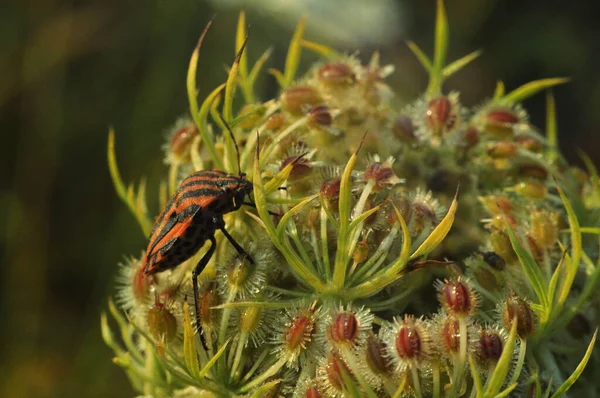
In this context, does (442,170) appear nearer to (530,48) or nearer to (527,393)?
(527,393)

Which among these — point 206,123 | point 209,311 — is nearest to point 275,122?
point 206,123

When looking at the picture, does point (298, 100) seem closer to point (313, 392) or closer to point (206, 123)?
point (206, 123)

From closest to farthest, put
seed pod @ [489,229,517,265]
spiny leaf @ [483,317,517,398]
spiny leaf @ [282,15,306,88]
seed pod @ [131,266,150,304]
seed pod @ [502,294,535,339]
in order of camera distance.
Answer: spiny leaf @ [483,317,517,398]
seed pod @ [502,294,535,339]
seed pod @ [489,229,517,265]
seed pod @ [131,266,150,304]
spiny leaf @ [282,15,306,88]

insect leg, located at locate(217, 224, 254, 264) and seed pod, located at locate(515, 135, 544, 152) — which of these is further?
seed pod, located at locate(515, 135, 544, 152)

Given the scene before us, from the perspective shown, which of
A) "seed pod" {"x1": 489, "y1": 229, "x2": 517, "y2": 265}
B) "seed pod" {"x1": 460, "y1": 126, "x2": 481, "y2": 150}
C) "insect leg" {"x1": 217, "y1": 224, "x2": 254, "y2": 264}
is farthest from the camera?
"seed pod" {"x1": 460, "y1": 126, "x2": 481, "y2": 150}

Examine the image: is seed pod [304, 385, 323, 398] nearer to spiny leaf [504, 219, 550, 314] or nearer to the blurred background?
spiny leaf [504, 219, 550, 314]

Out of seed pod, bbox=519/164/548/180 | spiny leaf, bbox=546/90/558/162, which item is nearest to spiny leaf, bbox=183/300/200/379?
seed pod, bbox=519/164/548/180

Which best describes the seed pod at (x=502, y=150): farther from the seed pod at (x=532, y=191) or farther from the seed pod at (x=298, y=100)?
the seed pod at (x=298, y=100)

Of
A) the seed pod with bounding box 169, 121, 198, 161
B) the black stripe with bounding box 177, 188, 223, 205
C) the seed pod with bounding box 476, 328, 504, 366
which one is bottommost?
the seed pod with bounding box 476, 328, 504, 366
